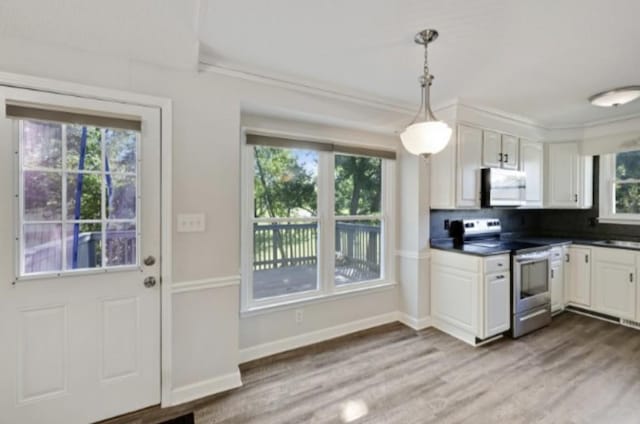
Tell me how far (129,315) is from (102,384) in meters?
0.44

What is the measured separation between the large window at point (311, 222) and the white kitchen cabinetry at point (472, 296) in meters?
0.67

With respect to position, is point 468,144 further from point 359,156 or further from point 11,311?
point 11,311

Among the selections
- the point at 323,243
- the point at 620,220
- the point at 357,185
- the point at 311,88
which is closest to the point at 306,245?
the point at 323,243

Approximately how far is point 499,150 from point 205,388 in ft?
12.1

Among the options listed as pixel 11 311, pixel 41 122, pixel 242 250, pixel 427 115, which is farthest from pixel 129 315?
pixel 427 115

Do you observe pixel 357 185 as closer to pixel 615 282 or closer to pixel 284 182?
pixel 284 182

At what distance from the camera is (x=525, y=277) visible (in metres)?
3.11

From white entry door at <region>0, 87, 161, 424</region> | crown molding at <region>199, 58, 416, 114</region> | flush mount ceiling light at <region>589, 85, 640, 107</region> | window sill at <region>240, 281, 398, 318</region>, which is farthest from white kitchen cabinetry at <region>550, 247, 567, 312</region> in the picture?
white entry door at <region>0, 87, 161, 424</region>

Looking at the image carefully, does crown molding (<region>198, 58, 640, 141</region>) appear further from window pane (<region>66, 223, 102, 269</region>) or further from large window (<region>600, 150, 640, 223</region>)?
window pane (<region>66, 223, 102, 269</region>)

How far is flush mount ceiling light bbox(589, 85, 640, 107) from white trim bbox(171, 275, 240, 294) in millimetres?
3534

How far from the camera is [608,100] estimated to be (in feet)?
8.94

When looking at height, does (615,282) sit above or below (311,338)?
above

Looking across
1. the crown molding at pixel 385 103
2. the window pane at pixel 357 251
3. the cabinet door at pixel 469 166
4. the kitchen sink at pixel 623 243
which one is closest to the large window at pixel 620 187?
the kitchen sink at pixel 623 243

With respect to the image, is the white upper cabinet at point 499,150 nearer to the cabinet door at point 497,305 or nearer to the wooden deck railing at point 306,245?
the cabinet door at point 497,305
